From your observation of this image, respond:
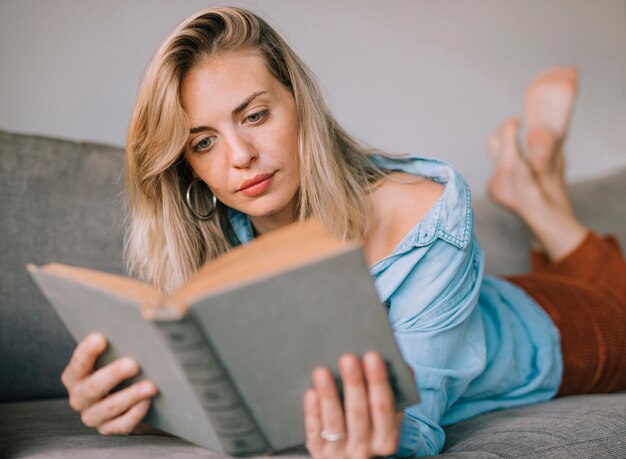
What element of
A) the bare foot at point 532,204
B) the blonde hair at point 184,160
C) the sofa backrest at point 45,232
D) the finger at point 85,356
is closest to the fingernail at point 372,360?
the finger at point 85,356

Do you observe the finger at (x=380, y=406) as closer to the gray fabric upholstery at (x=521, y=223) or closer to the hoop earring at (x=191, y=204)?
the hoop earring at (x=191, y=204)

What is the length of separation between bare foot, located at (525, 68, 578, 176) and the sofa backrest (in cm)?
115

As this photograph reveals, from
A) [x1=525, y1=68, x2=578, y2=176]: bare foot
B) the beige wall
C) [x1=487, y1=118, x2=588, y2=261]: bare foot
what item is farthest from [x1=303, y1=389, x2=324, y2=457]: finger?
[x1=525, y1=68, x2=578, y2=176]: bare foot

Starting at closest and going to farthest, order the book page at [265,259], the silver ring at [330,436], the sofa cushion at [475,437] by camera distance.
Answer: the book page at [265,259], the silver ring at [330,436], the sofa cushion at [475,437]

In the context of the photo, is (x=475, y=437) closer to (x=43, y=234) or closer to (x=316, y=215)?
(x=316, y=215)

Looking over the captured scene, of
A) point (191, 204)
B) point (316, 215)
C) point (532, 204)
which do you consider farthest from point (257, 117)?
point (532, 204)

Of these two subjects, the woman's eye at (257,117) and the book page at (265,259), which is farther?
the woman's eye at (257,117)

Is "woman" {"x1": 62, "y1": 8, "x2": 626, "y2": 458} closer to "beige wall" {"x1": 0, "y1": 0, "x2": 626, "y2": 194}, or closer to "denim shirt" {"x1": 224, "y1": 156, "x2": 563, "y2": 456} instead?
"denim shirt" {"x1": 224, "y1": 156, "x2": 563, "y2": 456}

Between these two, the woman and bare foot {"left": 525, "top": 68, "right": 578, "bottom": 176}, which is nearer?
the woman

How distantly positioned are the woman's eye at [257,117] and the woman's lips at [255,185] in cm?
9

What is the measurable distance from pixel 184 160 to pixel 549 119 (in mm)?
1141

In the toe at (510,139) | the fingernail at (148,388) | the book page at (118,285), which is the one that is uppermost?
the book page at (118,285)

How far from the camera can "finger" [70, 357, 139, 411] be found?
2.39 feet

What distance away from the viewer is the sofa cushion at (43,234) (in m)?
1.25
